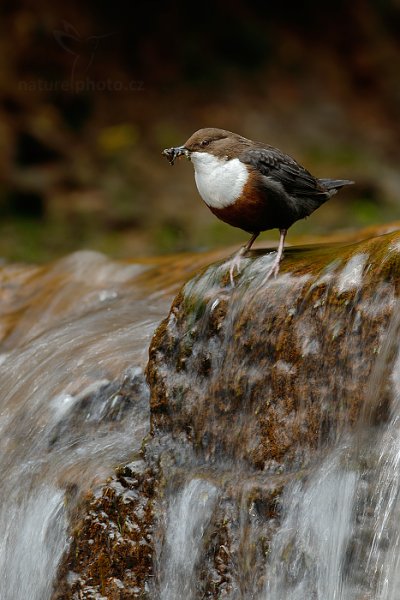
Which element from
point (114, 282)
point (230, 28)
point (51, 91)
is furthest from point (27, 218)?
point (114, 282)

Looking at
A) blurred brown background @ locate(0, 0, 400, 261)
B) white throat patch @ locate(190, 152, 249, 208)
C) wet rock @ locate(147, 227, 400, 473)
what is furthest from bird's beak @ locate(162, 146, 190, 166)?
blurred brown background @ locate(0, 0, 400, 261)

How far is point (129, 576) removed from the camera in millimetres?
4039

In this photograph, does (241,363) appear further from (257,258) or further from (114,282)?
(114,282)

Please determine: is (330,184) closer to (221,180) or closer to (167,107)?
(221,180)

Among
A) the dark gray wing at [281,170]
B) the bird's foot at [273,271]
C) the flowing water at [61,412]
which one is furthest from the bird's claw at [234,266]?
the flowing water at [61,412]

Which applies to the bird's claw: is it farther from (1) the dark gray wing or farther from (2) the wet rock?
(1) the dark gray wing

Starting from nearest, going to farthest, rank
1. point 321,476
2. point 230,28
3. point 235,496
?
point 321,476
point 235,496
point 230,28

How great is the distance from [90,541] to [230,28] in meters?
10.1

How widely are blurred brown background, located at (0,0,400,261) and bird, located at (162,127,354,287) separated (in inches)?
233

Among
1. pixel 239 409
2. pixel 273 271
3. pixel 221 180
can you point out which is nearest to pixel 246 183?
pixel 221 180

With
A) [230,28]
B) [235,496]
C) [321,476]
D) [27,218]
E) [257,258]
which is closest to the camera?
[321,476]

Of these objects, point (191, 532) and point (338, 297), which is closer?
point (338, 297)

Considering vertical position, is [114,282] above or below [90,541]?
above

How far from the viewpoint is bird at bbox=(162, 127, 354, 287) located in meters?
4.32
